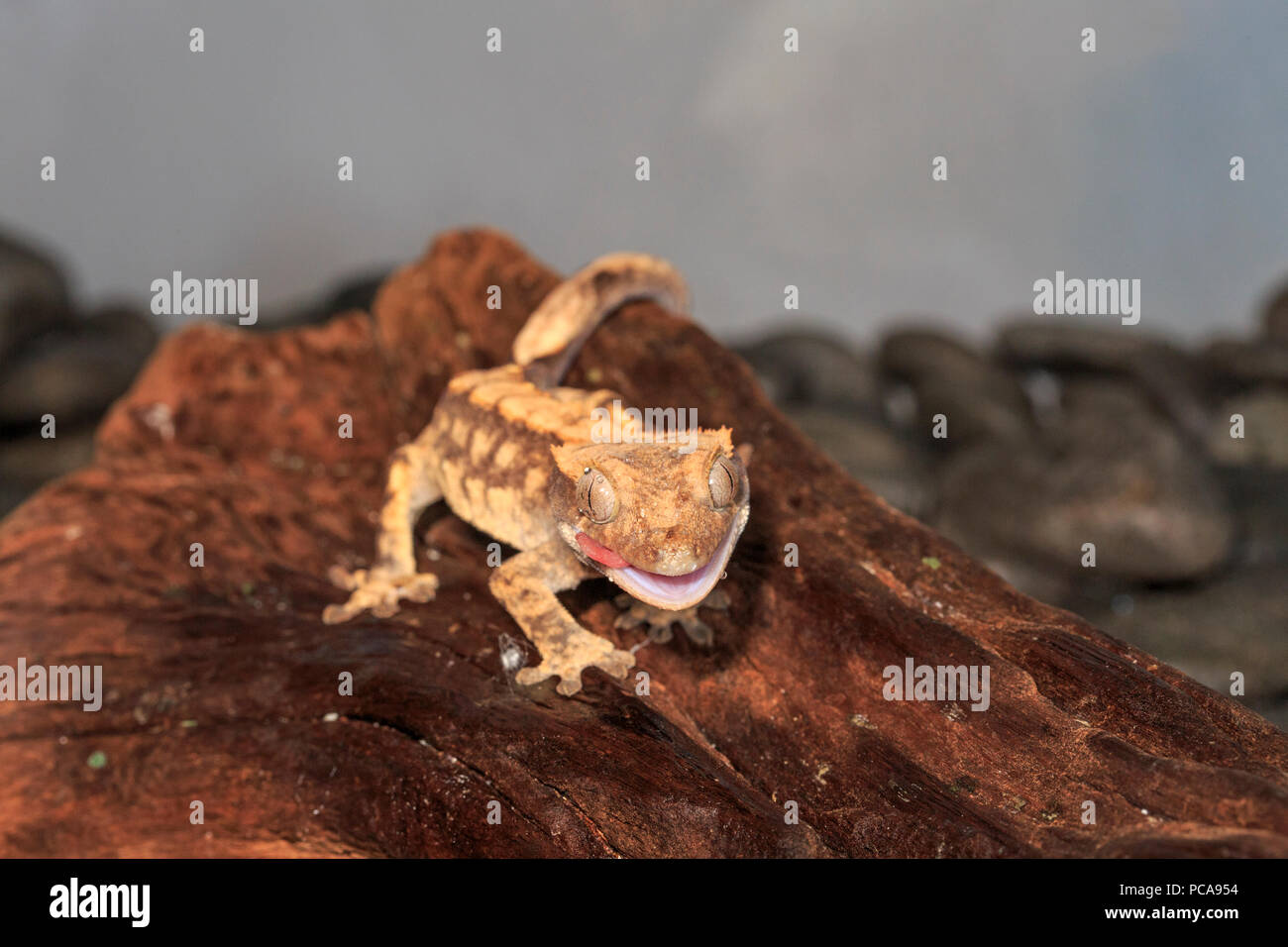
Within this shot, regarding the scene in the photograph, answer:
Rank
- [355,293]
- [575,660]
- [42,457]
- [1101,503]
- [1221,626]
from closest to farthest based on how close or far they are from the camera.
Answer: [575,660], [1221,626], [1101,503], [42,457], [355,293]

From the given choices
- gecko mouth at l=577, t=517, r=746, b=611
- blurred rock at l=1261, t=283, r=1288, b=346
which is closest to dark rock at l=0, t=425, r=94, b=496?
gecko mouth at l=577, t=517, r=746, b=611

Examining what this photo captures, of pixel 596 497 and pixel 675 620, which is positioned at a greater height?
pixel 596 497

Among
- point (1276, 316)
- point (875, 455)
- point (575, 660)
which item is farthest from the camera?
point (1276, 316)

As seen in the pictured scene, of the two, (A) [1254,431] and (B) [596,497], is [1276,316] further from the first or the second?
(B) [596,497]

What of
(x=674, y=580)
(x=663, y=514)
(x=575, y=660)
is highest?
(x=663, y=514)

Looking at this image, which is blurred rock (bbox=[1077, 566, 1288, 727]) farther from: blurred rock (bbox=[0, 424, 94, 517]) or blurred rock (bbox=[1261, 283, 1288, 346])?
blurred rock (bbox=[0, 424, 94, 517])

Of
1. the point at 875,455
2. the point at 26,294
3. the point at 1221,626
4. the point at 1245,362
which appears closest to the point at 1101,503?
the point at 1221,626

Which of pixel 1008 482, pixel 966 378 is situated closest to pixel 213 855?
pixel 1008 482
